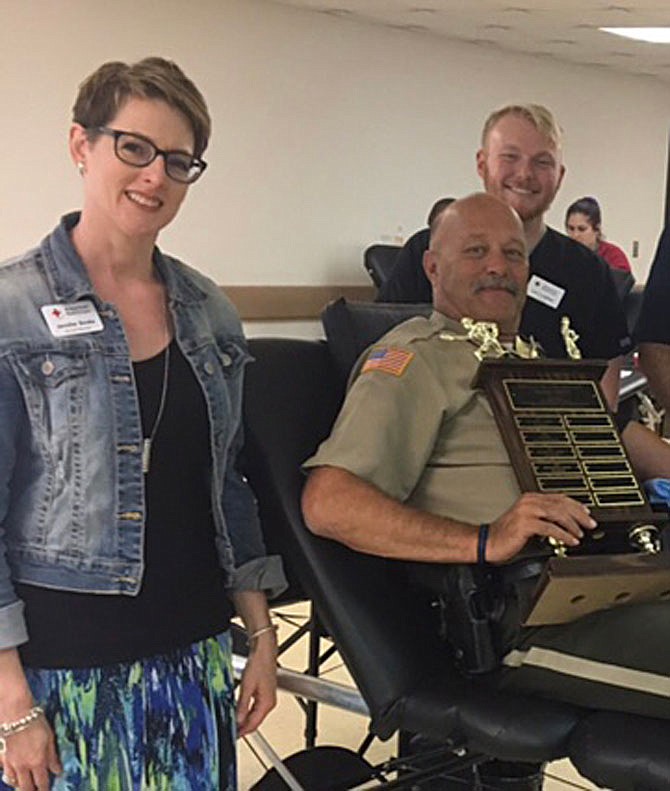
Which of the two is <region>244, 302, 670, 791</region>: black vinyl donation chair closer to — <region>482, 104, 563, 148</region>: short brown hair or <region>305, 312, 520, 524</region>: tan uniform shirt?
<region>305, 312, 520, 524</region>: tan uniform shirt

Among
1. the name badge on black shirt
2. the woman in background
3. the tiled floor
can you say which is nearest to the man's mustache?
the name badge on black shirt

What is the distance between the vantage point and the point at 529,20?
6266 mm

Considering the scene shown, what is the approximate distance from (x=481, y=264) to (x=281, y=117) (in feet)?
13.1

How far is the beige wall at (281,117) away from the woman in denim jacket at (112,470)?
361 centimetres

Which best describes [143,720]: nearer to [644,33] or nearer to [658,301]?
[658,301]

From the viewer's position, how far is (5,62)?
15.7 feet

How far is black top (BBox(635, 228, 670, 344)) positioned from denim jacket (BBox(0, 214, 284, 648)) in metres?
1.52

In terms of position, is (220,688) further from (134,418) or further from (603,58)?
(603,58)

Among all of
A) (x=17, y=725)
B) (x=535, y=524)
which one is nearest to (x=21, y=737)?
(x=17, y=725)

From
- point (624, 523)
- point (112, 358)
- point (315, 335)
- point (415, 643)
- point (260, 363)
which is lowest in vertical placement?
point (315, 335)

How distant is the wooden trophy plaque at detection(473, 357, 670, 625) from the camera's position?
70.9 inches

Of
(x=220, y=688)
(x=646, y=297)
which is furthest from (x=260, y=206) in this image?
(x=220, y=688)

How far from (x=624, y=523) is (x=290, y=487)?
55 cm

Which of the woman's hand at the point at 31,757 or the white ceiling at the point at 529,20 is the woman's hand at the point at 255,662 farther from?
the white ceiling at the point at 529,20
